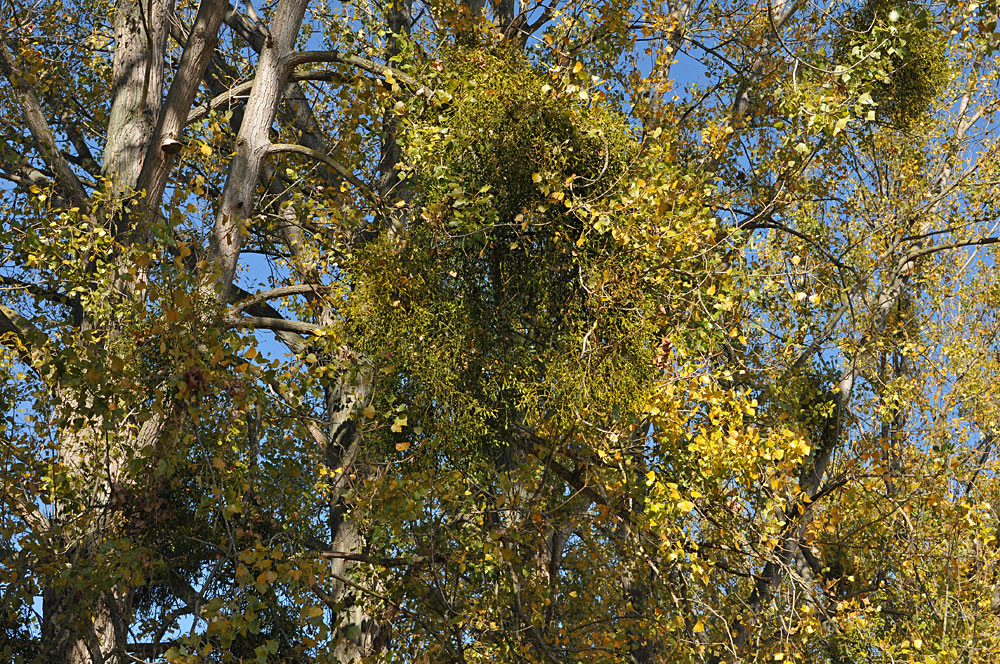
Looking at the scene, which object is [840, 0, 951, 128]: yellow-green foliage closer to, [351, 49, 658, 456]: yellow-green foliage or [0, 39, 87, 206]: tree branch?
[351, 49, 658, 456]: yellow-green foliage

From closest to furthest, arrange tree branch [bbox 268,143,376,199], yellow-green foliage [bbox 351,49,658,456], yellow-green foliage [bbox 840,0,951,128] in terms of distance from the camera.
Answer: yellow-green foliage [bbox 351,49,658,456] → tree branch [bbox 268,143,376,199] → yellow-green foliage [bbox 840,0,951,128]

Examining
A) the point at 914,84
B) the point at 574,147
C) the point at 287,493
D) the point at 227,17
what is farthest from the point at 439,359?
the point at 227,17

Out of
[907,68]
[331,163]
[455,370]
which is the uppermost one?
[907,68]

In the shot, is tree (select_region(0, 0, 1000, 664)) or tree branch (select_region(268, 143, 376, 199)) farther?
tree branch (select_region(268, 143, 376, 199))

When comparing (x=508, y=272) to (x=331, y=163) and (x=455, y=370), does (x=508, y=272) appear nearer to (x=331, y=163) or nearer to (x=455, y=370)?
(x=455, y=370)

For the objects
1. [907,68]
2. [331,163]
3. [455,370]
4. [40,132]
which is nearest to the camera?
[455,370]

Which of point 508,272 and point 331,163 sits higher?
point 331,163

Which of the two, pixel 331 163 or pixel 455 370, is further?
pixel 331 163

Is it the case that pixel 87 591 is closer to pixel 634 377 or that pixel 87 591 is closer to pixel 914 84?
pixel 634 377

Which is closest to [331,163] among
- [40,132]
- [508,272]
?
[508,272]

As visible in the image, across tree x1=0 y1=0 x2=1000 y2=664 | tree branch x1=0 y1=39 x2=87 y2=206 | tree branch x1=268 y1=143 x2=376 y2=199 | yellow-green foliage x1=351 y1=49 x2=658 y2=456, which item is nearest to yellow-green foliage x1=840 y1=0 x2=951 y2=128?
tree x1=0 y1=0 x2=1000 y2=664

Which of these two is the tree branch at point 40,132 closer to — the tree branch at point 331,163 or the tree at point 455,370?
the tree at point 455,370

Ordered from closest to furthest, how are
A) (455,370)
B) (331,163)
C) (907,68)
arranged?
(455,370) < (331,163) < (907,68)

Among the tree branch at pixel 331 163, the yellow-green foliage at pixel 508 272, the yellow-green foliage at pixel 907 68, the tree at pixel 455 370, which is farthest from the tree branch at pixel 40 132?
the yellow-green foliage at pixel 907 68
